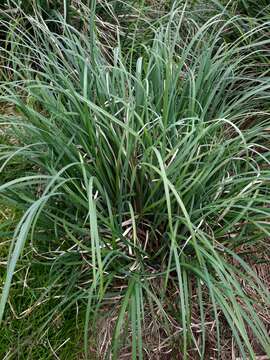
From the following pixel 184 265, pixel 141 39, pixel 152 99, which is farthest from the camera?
pixel 141 39

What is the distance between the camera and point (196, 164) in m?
1.77

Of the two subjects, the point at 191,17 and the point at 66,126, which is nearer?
the point at 66,126

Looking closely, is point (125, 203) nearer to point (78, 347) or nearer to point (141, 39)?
point (78, 347)

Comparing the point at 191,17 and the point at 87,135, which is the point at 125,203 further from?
the point at 191,17

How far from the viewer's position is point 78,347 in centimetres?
171

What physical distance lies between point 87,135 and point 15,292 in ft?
1.57

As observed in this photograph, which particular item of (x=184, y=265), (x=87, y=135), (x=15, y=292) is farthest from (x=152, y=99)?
(x=15, y=292)

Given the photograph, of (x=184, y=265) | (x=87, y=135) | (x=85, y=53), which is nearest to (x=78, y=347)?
(x=184, y=265)

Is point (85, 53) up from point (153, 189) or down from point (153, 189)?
up

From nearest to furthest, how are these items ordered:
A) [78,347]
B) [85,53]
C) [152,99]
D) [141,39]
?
[78,347]
[152,99]
[85,53]
[141,39]

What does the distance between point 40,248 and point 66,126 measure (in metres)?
0.35

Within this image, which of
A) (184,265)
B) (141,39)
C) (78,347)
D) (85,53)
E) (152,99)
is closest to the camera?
(184,265)

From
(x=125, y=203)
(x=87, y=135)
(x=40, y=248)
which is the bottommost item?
(x=40, y=248)

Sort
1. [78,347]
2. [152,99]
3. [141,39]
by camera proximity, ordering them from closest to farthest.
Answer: [78,347] < [152,99] < [141,39]
